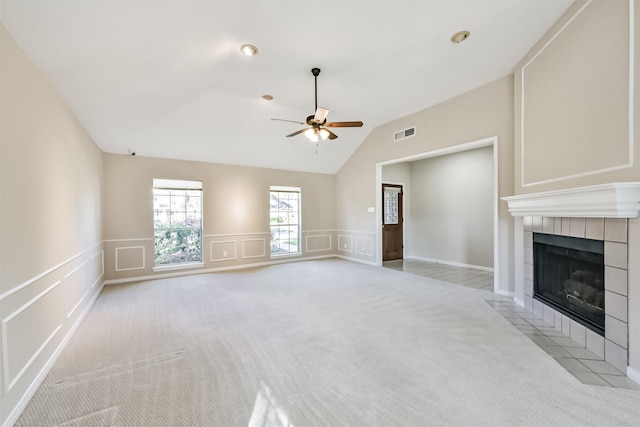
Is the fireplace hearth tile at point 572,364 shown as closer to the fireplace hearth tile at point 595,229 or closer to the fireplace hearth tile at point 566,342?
the fireplace hearth tile at point 566,342

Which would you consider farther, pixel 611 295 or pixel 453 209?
pixel 453 209

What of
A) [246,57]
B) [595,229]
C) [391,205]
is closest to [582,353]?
[595,229]

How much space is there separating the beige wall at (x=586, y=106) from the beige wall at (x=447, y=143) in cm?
50

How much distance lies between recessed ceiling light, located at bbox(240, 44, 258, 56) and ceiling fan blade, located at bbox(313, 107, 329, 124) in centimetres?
100

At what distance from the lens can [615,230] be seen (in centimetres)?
221

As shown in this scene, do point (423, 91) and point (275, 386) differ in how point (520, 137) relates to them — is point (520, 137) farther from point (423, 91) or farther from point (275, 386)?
point (275, 386)

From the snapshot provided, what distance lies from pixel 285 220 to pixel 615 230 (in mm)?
6159

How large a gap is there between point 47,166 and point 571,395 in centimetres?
465

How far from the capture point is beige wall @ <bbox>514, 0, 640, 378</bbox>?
81.0 inches

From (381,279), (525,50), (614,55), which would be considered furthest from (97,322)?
(525,50)

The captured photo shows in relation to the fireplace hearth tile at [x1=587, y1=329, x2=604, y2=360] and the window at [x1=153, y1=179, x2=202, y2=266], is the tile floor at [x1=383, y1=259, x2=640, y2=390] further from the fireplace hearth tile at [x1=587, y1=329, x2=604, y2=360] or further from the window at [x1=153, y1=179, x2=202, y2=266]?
the window at [x1=153, y1=179, x2=202, y2=266]

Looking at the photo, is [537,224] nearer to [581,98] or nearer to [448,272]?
[581,98]

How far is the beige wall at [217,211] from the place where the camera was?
5.06m

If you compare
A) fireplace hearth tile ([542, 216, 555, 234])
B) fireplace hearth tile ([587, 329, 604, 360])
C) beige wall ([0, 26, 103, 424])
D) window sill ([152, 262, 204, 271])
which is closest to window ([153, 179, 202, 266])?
window sill ([152, 262, 204, 271])
